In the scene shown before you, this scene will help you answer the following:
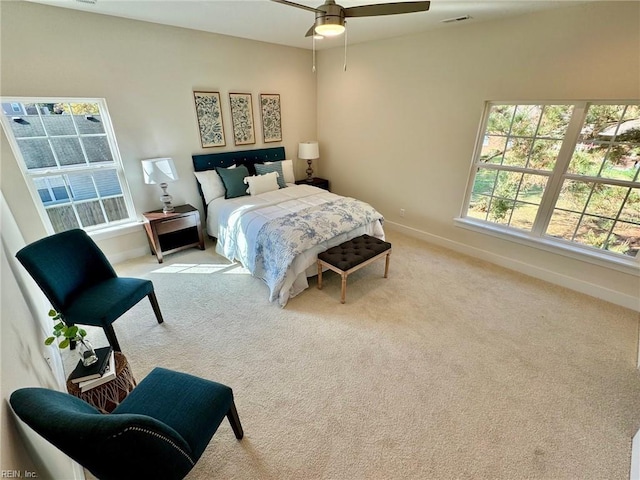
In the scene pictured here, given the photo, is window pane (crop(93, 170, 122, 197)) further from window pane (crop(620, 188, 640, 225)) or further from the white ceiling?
window pane (crop(620, 188, 640, 225))

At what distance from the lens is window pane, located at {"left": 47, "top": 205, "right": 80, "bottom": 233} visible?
3.00m

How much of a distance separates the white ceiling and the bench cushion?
2201mm

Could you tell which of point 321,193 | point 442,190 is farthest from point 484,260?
point 321,193

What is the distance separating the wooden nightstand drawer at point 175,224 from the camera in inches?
133

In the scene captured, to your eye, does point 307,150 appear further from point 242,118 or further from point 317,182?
point 242,118

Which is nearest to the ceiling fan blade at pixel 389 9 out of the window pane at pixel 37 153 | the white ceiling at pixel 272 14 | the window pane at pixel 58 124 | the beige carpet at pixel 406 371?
the white ceiling at pixel 272 14

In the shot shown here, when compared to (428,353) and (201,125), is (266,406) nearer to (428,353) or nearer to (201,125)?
(428,353)

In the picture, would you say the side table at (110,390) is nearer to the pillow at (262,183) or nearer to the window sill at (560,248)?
the pillow at (262,183)

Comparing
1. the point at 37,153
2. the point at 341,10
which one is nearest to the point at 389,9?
the point at 341,10

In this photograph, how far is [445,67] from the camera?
3322 millimetres

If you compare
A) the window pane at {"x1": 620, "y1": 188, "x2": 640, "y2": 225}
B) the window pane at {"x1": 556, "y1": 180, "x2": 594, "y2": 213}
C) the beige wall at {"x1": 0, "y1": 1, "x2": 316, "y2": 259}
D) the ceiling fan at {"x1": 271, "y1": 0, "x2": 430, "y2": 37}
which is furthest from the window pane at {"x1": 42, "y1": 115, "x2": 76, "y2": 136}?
the window pane at {"x1": 620, "y1": 188, "x2": 640, "y2": 225}

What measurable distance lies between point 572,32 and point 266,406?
3.97 metres

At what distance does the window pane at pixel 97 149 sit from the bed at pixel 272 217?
3.08 ft

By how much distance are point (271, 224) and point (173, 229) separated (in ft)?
4.64
